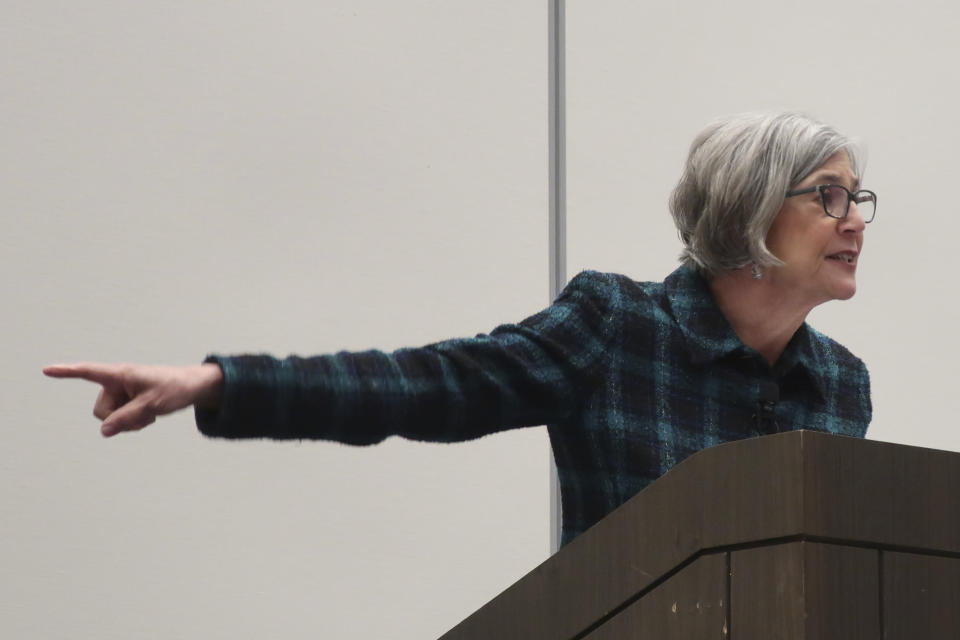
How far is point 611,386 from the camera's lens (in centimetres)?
137

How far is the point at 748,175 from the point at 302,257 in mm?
779

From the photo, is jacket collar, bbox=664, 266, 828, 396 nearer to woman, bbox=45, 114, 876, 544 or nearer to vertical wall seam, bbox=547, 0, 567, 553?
woman, bbox=45, 114, 876, 544

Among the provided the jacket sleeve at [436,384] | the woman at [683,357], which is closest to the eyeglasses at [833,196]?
the woman at [683,357]

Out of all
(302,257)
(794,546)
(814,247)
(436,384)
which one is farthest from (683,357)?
(302,257)

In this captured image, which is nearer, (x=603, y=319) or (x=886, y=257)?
(x=603, y=319)

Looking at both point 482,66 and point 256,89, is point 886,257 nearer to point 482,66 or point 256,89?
point 482,66

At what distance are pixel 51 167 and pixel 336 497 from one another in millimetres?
587

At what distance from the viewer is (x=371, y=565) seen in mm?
2010

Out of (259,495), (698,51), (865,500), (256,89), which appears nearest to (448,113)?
(256,89)

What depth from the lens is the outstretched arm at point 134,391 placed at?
988mm

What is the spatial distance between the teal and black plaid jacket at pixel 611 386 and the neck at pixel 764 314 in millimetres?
18

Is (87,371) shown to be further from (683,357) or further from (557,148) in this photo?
(557,148)

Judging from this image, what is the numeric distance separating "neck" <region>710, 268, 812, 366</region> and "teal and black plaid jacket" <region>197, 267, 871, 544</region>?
0.06 feet

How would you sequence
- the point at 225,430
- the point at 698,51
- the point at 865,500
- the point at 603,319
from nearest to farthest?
the point at 865,500 < the point at 225,430 < the point at 603,319 < the point at 698,51
